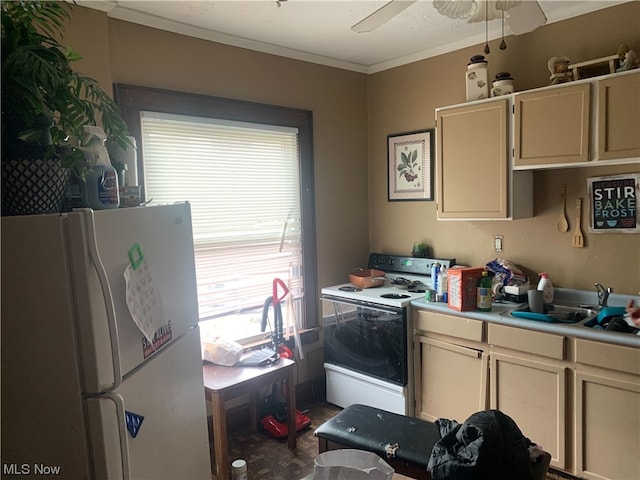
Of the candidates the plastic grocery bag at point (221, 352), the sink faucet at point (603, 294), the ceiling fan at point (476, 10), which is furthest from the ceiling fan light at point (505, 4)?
the plastic grocery bag at point (221, 352)

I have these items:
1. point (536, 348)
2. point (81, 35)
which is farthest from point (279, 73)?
point (536, 348)

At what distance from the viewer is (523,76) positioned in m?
2.90

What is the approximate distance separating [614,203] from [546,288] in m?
0.61

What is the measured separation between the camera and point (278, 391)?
10.3ft

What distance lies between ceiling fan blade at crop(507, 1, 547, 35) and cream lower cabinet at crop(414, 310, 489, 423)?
1.56 m

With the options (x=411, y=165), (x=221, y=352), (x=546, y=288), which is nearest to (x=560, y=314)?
(x=546, y=288)

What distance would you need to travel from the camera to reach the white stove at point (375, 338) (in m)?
2.94

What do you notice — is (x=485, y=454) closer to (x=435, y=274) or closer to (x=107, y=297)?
(x=107, y=297)

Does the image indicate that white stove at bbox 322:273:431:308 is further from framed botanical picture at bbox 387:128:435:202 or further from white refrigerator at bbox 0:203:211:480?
white refrigerator at bbox 0:203:211:480

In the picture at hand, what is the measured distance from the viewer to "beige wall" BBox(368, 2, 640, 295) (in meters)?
2.59

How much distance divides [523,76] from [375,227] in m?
1.57

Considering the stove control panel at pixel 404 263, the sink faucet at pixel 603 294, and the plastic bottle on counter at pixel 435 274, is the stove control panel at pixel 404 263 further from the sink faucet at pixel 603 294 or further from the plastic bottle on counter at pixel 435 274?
the sink faucet at pixel 603 294

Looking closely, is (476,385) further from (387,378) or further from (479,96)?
(479,96)

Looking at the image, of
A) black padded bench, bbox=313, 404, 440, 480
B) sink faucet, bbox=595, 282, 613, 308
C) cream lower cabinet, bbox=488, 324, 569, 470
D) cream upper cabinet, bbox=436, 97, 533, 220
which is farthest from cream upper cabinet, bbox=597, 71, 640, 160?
black padded bench, bbox=313, 404, 440, 480
